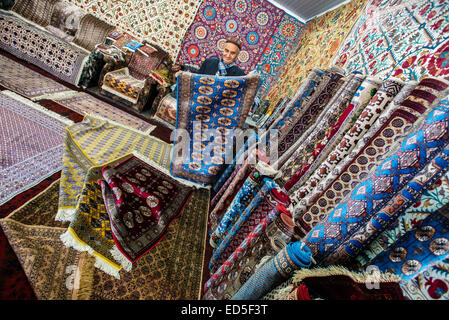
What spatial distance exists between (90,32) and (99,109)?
2078 millimetres

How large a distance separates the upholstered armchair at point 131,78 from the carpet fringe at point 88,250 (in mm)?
2798

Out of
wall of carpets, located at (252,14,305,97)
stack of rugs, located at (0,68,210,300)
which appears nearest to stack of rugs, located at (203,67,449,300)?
stack of rugs, located at (0,68,210,300)

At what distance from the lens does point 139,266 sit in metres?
1.38

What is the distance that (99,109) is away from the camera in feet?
10.2

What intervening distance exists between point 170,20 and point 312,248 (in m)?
5.11

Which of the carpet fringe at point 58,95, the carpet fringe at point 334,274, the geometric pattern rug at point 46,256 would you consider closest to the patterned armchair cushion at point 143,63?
the carpet fringe at point 58,95

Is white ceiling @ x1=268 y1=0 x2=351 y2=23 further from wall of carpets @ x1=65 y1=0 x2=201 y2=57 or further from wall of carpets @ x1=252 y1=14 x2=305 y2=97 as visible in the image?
wall of carpets @ x1=65 y1=0 x2=201 y2=57

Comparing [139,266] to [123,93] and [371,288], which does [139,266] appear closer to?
[371,288]

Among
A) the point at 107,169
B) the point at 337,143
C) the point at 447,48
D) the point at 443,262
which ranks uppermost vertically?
the point at 447,48

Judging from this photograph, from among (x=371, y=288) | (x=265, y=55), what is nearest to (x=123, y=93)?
(x=265, y=55)

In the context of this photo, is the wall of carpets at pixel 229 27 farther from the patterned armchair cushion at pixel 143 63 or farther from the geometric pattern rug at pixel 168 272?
the geometric pattern rug at pixel 168 272

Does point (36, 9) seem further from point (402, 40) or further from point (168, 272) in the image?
point (402, 40)

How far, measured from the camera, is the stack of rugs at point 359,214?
83cm
